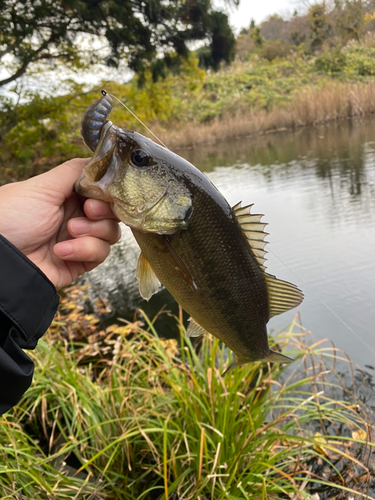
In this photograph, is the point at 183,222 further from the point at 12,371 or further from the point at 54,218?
the point at 12,371

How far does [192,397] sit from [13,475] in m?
1.18

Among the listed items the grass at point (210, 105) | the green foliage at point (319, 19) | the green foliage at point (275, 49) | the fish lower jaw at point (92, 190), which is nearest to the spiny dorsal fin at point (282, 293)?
the fish lower jaw at point (92, 190)

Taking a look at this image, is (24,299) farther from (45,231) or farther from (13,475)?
(13,475)

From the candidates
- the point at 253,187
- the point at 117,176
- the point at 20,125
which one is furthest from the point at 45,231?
the point at 253,187

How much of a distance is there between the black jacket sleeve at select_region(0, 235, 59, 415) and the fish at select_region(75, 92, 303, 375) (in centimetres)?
41

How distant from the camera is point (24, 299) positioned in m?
1.43

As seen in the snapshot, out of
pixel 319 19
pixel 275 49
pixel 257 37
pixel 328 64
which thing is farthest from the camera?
pixel 257 37

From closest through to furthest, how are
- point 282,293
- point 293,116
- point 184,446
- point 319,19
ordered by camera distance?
point 282,293 → point 184,446 → point 319,19 → point 293,116

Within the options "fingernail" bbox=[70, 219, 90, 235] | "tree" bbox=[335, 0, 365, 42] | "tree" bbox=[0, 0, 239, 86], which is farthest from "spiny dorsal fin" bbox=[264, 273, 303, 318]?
"tree" bbox=[0, 0, 239, 86]

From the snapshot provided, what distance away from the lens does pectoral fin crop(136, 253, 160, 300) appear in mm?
1542

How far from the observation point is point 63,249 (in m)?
1.63

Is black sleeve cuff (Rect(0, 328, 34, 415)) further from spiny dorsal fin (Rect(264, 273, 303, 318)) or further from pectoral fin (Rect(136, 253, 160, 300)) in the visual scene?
spiny dorsal fin (Rect(264, 273, 303, 318))

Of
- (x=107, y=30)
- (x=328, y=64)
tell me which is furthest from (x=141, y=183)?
(x=328, y=64)

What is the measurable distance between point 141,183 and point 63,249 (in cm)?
53
